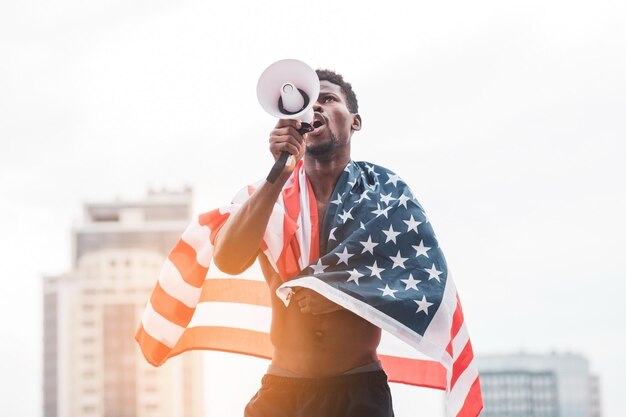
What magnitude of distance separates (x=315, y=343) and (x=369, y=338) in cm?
20

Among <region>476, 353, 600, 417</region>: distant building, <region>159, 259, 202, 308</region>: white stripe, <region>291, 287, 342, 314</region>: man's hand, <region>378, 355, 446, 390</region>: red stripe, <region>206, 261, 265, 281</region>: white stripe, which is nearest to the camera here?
<region>291, 287, 342, 314</region>: man's hand

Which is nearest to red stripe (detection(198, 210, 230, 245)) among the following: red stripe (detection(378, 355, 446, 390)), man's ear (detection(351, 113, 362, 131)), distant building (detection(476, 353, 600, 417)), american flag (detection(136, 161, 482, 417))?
american flag (detection(136, 161, 482, 417))

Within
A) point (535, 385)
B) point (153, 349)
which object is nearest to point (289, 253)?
point (153, 349)

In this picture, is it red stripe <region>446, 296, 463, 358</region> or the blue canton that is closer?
the blue canton

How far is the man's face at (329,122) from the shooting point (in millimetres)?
4133

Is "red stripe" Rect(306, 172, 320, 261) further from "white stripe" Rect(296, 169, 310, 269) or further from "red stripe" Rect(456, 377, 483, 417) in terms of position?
"red stripe" Rect(456, 377, 483, 417)

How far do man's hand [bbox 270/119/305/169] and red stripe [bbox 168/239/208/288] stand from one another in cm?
79

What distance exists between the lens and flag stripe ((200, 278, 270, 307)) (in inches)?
183

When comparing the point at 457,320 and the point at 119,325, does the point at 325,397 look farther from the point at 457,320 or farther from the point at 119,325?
the point at 119,325

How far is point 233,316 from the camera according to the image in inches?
181

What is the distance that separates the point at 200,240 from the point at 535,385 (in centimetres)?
11072

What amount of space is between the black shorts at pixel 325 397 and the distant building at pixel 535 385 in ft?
351

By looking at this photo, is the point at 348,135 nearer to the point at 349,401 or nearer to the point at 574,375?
the point at 349,401

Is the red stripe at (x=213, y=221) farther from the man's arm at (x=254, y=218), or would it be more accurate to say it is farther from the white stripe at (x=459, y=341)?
the white stripe at (x=459, y=341)
